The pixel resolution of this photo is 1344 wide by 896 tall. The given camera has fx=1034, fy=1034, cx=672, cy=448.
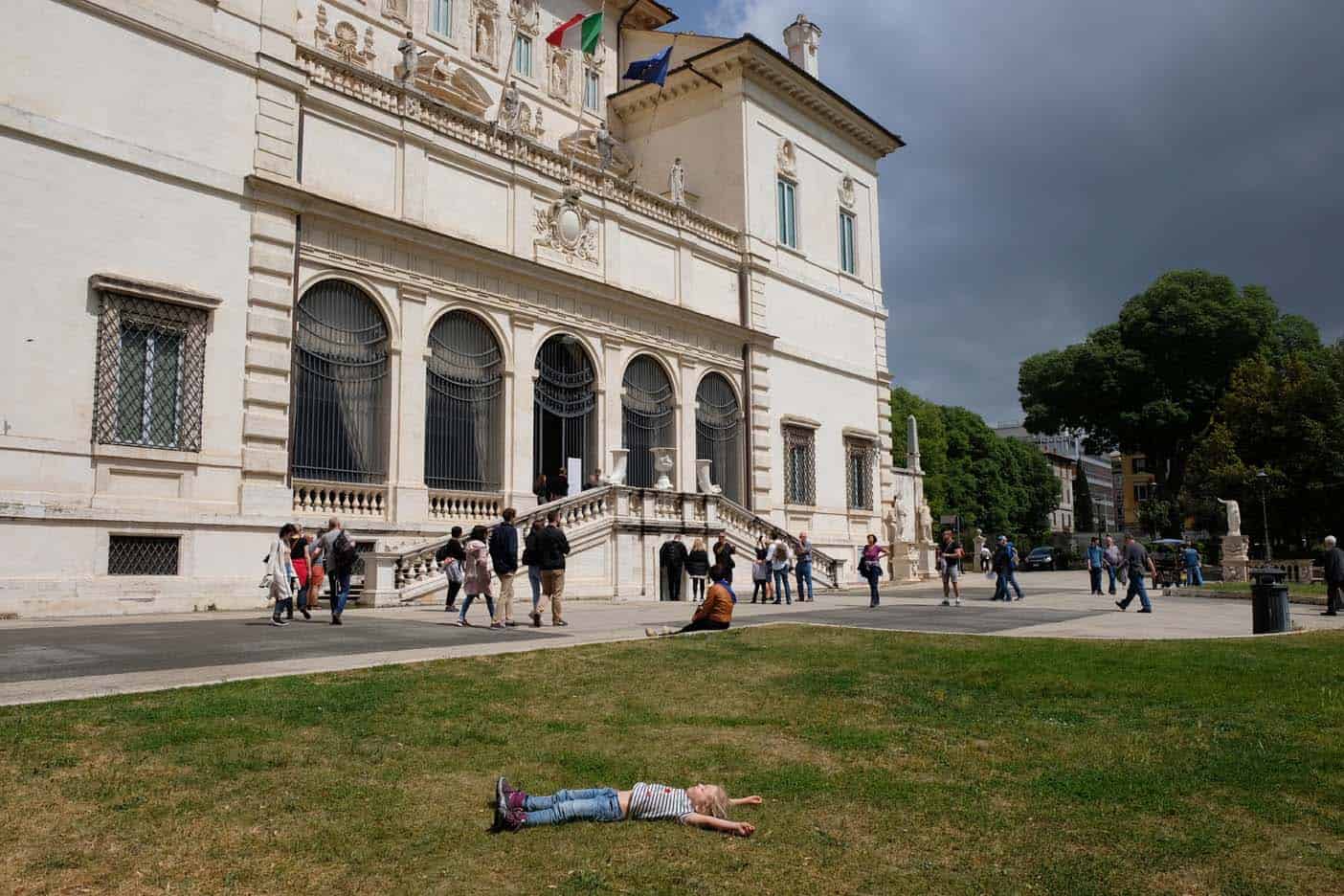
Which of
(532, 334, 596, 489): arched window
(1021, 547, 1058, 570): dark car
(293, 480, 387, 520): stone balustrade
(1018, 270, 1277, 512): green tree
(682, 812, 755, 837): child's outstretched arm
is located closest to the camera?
(682, 812, 755, 837): child's outstretched arm

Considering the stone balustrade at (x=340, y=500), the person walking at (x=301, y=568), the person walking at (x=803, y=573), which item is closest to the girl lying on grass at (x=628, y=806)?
the person walking at (x=301, y=568)

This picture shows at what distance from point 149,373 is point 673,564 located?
452 inches

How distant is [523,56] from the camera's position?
31.7 m

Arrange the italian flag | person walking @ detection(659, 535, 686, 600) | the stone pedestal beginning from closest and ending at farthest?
person walking @ detection(659, 535, 686, 600) < the italian flag < the stone pedestal

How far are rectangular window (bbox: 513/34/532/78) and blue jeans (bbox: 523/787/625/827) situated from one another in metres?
29.0

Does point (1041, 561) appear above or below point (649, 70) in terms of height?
below

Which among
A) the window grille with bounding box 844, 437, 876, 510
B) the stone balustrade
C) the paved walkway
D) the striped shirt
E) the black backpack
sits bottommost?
the striped shirt

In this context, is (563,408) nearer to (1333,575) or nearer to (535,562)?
(535,562)

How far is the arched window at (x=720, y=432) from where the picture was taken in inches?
1235

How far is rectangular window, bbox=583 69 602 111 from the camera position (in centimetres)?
3419

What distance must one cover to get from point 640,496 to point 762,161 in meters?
14.7

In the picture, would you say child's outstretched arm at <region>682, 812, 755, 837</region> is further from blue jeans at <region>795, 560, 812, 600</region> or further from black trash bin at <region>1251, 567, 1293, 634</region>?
blue jeans at <region>795, 560, 812, 600</region>

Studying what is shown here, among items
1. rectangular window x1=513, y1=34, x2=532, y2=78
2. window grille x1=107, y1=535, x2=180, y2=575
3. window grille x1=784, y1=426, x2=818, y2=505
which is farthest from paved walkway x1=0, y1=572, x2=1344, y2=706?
rectangular window x1=513, y1=34, x2=532, y2=78

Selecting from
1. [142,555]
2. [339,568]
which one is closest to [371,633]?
[339,568]
